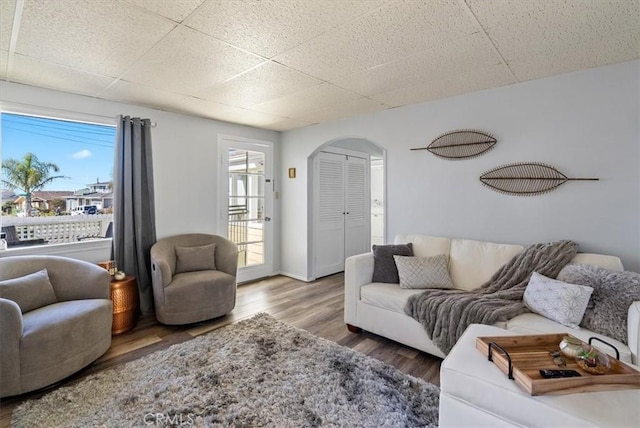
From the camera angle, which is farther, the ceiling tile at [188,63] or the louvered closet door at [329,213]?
the louvered closet door at [329,213]

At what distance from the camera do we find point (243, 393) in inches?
76.0

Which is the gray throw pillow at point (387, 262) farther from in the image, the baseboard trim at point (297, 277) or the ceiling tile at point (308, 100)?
the baseboard trim at point (297, 277)

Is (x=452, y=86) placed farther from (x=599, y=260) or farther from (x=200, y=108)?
(x=200, y=108)

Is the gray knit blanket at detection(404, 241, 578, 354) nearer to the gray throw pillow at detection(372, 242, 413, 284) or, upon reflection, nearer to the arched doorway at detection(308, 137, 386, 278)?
the gray throw pillow at detection(372, 242, 413, 284)

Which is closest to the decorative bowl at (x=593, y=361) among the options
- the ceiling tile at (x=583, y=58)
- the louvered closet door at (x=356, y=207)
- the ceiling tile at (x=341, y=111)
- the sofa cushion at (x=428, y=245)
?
the sofa cushion at (x=428, y=245)

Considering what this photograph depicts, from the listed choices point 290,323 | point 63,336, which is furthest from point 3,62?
point 290,323

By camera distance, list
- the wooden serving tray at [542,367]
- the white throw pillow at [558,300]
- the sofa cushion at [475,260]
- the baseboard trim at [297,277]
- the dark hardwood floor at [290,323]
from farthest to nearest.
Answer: the baseboard trim at [297,277]
the sofa cushion at [475,260]
the dark hardwood floor at [290,323]
the white throw pillow at [558,300]
the wooden serving tray at [542,367]

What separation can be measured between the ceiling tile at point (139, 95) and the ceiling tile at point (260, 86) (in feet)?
1.21

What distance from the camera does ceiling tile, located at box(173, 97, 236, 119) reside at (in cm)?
330

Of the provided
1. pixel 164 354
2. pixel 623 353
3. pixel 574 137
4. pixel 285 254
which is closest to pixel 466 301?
pixel 623 353

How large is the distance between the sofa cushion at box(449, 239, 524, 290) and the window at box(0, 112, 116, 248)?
3.70 metres

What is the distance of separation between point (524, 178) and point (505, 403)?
2095 millimetres

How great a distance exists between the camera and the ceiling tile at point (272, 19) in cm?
161

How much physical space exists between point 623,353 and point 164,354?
3.02m
